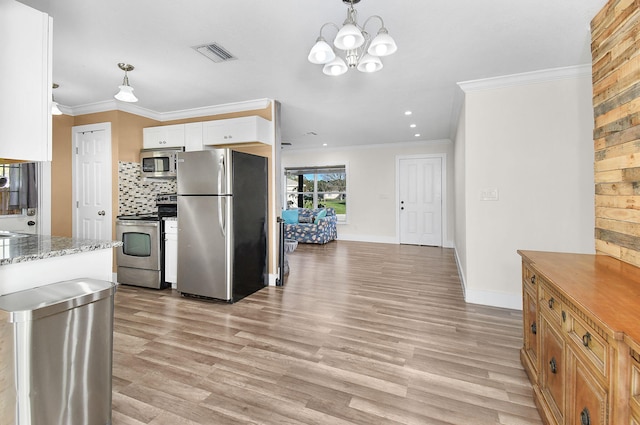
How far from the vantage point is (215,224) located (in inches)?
133

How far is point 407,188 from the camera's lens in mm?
7414

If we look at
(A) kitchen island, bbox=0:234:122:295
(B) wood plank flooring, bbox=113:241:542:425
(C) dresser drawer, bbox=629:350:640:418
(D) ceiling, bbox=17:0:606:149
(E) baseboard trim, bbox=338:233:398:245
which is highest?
(D) ceiling, bbox=17:0:606:149

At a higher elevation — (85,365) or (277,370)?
(85,365)

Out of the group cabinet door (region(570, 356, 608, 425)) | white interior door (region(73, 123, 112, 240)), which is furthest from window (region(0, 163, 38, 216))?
cabinet door (region(570, 356, 608, 425))

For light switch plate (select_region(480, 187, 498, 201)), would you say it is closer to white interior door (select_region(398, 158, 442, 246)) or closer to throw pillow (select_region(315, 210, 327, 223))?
white interior door (select_region(398, 158, 442, 246))

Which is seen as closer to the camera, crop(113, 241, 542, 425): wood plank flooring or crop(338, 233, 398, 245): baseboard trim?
crop(113, 241, 542, 425): wood plank flooring

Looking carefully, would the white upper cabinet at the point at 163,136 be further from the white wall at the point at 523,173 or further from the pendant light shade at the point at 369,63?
the white wall at the point at 523,173

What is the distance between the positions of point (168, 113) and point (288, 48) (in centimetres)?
277

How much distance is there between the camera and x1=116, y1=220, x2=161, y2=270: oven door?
3.85 m

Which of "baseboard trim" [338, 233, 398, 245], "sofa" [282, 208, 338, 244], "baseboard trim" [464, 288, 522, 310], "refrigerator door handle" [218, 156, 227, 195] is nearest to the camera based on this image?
"baseboard trim" [464, 288, 522, 310]

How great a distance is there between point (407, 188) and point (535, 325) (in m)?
5.80

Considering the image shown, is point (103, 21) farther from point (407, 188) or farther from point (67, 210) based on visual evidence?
point (407, 188)

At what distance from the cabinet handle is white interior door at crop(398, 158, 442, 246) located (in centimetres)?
623

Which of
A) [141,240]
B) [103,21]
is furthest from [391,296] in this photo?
[103,21]
